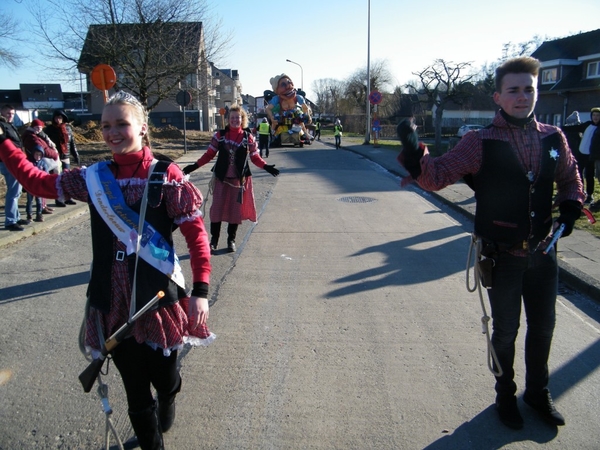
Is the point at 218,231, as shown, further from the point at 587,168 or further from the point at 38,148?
the point at 587,168

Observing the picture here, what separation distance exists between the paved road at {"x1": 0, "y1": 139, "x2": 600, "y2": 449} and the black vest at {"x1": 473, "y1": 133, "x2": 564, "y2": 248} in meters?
1.15

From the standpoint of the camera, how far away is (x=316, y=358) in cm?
394

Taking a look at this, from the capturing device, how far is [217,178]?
22.7 ft

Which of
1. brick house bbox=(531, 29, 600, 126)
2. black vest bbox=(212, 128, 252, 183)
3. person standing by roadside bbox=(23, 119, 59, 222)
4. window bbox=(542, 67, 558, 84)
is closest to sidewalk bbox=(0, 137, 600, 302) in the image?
person standing by roadside bbox=(23, 119, 59, 222)

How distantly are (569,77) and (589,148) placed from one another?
32.3 metres

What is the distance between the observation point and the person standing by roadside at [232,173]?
678cm

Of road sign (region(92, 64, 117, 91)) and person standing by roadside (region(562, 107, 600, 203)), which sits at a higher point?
road sign (region(92, 64, 117, 91))

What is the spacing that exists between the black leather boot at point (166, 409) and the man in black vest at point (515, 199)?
1.72 metres

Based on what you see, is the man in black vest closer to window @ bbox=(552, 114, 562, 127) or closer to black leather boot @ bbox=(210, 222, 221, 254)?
black leather boot @ bbox=(210, 222, 221, 254)

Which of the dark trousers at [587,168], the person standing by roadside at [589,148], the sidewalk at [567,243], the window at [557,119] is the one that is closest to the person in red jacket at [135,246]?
the sidewalk at [567,243]

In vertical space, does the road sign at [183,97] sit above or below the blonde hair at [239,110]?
above

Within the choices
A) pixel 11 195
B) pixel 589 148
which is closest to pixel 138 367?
pixel 11 195

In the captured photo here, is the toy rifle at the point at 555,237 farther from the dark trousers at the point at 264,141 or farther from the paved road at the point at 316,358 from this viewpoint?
the dark trousers at the point at 264,141

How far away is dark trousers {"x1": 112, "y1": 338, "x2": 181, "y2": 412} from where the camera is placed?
250 cm
